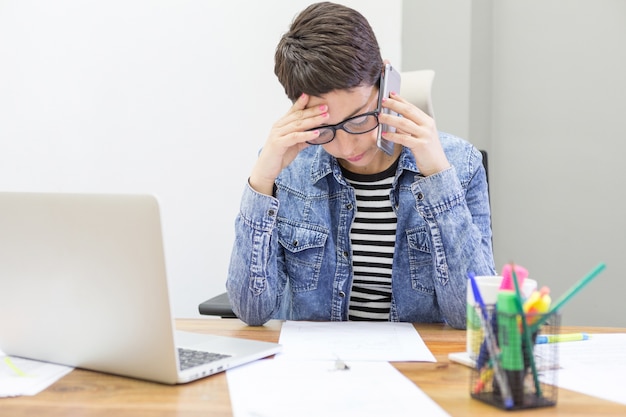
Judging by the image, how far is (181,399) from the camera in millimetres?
942

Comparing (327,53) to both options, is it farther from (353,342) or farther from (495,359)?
(495,359)

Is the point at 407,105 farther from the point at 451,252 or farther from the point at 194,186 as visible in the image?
the point at 194,186

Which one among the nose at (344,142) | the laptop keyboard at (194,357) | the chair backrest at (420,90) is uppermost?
the chair backrest at (420,90)

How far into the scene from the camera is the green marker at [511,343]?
87cm

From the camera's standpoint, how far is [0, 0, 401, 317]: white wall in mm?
2752

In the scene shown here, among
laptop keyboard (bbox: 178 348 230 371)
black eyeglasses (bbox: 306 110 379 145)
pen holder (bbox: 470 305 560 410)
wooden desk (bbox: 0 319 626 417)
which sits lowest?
wooden desk (bbox: 0 319 626 417)

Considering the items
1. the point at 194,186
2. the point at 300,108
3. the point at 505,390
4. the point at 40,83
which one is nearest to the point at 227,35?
the point at 194,186

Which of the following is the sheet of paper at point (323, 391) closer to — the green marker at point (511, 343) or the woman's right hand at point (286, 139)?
the green marker at point (511, 343)

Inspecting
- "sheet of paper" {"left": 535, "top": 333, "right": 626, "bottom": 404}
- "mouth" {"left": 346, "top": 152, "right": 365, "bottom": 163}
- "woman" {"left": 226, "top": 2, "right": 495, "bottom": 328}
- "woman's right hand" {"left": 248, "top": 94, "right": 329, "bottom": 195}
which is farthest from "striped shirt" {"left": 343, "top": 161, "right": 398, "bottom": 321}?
"sheet of paper" {"left": 535, "top": 333, "right": 626, "bottom": 404}

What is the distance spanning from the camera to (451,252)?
1.43 meters

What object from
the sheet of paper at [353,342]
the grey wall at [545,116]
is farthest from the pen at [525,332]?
the grey wall at [545,116]

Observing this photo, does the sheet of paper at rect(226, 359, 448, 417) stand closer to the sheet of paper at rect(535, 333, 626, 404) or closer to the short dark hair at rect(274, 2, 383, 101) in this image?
the sheet of paper at rect(535, 333, 626, 404)

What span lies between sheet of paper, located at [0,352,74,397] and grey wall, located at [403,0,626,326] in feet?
5.91

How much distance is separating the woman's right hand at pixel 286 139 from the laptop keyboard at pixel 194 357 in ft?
1.46
